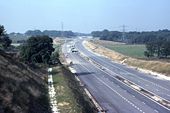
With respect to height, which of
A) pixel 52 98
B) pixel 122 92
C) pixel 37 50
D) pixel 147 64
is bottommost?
pixel 147 64

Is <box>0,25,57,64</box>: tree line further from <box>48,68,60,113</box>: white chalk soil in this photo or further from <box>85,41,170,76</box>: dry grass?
<box>48,68,60,113</box>: white chalk soil

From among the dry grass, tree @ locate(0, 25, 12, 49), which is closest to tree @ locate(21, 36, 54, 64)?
tree @ locate(0, 25, 12, 49)

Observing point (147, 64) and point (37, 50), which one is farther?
point (147, 64)

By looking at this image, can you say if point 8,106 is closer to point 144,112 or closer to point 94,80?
point 144,112

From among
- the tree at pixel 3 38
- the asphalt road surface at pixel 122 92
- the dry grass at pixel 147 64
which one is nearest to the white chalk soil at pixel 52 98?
the asphalt road surface at pixel 122 92

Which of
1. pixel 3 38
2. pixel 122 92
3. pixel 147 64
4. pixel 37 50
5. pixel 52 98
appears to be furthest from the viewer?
pixel 3 38

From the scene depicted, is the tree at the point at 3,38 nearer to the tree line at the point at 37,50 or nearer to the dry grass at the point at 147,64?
the tree line at the point at 37,50

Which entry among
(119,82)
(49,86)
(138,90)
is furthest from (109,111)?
(119,82)

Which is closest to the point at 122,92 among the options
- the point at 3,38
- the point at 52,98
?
the point at 52,98

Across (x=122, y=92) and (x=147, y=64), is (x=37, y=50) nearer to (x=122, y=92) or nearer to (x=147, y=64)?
(x=147, y=64)
